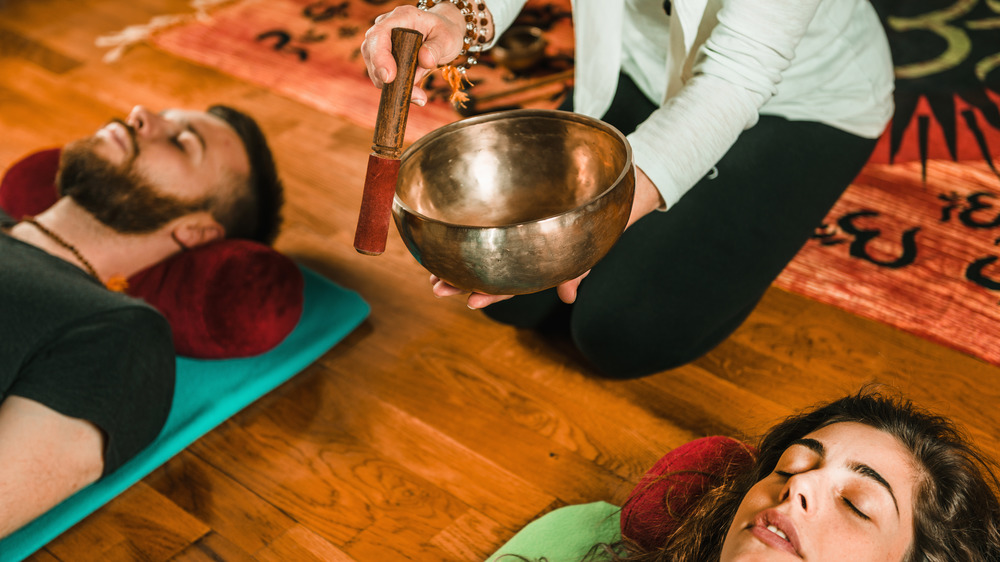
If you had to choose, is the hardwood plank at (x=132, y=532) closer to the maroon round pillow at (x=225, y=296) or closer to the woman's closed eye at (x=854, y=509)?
the maroon round pillow at (x=225, y=296)

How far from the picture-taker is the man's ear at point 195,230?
1.86 m

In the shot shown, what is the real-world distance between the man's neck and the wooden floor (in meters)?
0.41

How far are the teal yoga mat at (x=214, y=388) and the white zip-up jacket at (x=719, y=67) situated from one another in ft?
2.33

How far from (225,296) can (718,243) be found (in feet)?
3.19

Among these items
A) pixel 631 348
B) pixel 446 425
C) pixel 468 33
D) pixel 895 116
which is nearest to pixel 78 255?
pixel 446 425

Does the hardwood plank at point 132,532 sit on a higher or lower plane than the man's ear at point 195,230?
lower

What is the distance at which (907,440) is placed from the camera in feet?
3.57

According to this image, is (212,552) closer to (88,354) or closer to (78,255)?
(88,354)

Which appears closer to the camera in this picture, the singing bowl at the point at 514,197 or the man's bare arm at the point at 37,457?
the singing bowl at the point at 514,197

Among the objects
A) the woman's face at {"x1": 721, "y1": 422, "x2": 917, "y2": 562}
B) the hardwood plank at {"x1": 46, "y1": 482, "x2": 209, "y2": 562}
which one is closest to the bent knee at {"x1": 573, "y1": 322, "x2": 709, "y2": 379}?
the woman's face at {"x1": 721, "y1": 422, "x2": 917, "y2": 562}

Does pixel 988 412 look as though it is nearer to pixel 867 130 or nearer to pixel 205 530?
pixel 867 130

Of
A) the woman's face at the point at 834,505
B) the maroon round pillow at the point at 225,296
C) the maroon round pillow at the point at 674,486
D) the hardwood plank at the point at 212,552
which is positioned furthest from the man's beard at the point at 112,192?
the woman's face at the point at 834,505

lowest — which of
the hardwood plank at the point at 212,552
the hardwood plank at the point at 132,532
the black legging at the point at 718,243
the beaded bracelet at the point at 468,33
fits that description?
the hardwood plank at the point at 132,532

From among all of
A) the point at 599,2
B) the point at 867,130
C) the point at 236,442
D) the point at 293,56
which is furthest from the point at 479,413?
the point at 293,56
